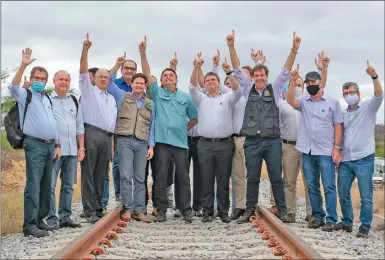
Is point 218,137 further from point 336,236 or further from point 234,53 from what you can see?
point 336,236

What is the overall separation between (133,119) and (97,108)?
583mm

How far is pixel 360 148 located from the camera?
7480 mm

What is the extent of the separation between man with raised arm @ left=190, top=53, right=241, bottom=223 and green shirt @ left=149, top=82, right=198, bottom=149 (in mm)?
199

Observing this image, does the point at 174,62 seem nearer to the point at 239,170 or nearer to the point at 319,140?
the point at 239,170

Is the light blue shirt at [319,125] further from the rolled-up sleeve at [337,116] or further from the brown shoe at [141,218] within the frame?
the brown shoe at [141,218]

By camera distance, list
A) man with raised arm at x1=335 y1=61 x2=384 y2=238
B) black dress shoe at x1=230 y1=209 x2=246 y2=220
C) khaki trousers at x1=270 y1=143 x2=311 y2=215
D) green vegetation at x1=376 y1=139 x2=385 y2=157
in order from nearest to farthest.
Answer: man with raised arm at x1=335 y1=61 x2=384 y2=238 < black dress shoe at x1=230 y1=209 x2=246 y2=220 < khaki trousers at x1=270 y1=143 x2=311 y2=215 < green vegetation at x1=376 y1=139 x2=385 y2=157

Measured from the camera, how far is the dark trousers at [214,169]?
7.96 meters

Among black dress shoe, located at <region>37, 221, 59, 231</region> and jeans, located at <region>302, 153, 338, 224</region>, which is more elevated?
jeans, located at <region>302, 153, 338, 224</region>

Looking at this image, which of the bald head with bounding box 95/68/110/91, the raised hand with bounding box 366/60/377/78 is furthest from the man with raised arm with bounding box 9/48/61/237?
the raised hand with bounding box 366/60/377/78

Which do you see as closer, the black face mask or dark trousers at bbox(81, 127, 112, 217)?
dark trousers at bbox(81, 127, 112, 217)

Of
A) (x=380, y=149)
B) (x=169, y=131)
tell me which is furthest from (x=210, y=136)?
(x=380, y=149)

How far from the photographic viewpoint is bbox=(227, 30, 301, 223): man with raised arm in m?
7.80

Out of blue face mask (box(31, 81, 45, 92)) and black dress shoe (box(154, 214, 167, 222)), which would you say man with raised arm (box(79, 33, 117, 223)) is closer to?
blue face mask (box(31, 81, 45, 92))

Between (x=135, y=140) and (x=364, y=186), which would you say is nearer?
(x=364, y=186)
